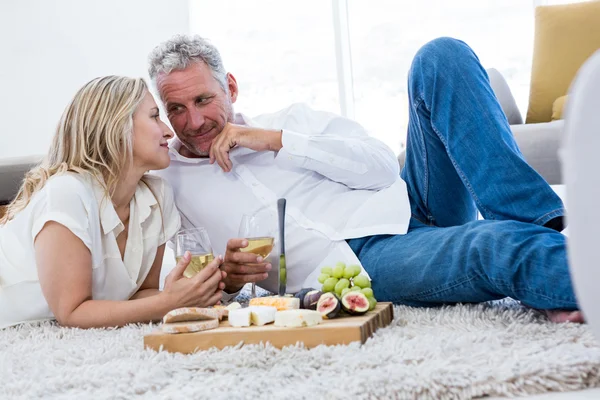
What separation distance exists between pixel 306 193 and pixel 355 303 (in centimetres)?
65

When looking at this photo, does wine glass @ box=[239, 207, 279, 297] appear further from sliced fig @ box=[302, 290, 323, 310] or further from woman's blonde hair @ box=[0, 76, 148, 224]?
woman's blonde hair @ box=[0, 76, 148, 224]

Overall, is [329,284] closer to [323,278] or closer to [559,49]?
[323,278]

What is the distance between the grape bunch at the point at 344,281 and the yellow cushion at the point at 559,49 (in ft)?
8.52

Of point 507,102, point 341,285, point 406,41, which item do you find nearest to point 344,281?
point 341,285

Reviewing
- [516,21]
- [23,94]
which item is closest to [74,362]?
[516,21]

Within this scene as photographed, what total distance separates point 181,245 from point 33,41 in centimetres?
506

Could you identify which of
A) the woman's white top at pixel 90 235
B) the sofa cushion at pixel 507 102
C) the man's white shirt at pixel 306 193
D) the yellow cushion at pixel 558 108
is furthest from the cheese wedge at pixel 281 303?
→ the sofa cushion at pixel 507 102

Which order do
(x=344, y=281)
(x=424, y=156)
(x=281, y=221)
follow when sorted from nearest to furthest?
(x=344, y=281)
(x=281, y=221)
(x=424, y=156)

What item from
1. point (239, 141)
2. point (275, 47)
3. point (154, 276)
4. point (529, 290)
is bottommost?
point (154, 276)

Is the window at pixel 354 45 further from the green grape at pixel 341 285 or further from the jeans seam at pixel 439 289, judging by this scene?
the green grape at pixel 341 285

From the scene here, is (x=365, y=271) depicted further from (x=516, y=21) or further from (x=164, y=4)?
(x=164, y=4)

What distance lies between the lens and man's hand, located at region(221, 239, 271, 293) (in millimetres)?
1795

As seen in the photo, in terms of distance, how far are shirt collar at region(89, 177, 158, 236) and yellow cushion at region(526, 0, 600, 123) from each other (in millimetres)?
2572

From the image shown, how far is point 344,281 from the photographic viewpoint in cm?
161
